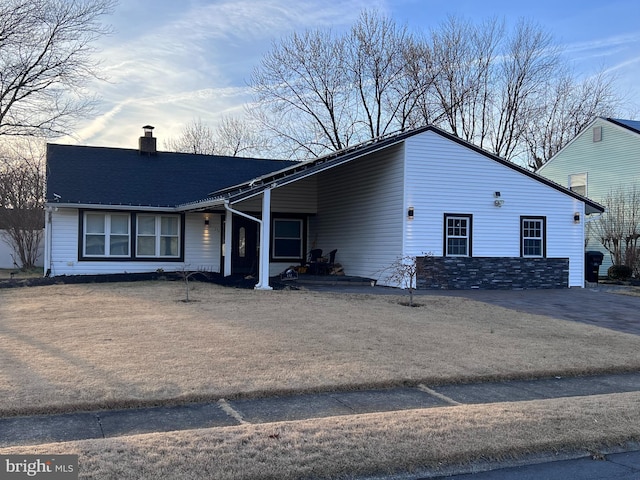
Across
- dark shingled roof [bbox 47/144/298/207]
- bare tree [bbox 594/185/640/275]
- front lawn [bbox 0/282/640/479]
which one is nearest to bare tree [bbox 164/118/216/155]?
dark shingled roof [bbox 47/144/298/207]

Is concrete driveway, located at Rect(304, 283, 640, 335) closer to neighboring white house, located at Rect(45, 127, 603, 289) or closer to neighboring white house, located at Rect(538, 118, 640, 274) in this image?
neighboring white house, located at Rect(45, 127, 603, 289)

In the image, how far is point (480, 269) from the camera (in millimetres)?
17672

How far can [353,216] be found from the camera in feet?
65.1

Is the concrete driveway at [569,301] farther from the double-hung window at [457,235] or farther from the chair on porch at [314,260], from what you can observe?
the chair on porch at [314,260]

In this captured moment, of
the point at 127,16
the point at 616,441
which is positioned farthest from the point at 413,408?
the point at 127,16

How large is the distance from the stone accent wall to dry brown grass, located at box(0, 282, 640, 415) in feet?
11.4

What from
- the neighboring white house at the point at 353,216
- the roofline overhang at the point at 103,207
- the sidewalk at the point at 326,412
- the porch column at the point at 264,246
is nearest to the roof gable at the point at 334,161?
the neighboring white house at the point at 353,216

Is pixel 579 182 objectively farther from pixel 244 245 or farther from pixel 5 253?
pixel 5 253

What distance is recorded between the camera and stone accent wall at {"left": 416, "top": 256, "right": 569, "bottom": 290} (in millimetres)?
17094

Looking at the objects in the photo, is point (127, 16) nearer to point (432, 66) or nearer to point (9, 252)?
point (9, 252)

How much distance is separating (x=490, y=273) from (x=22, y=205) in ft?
70.9

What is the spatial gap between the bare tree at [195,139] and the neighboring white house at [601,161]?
25304 mm

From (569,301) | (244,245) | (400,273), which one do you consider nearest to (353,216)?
(400,273)

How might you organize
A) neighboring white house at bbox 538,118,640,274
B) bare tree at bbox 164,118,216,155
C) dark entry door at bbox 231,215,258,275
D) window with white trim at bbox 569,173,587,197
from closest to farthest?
dark entry door at bbox 231,215,258,275
neighboring white house at bbox 538,118,640,274
window with white trim at bbox 569,173,587,197
bare tree at bbox 164,118,216,155
